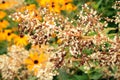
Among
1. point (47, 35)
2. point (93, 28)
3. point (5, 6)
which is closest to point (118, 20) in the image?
point (93, 28)

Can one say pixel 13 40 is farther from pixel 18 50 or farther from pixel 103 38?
pixel 103 38

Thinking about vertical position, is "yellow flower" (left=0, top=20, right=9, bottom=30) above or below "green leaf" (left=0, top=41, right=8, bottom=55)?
above

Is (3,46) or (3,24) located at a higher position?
(3,24)

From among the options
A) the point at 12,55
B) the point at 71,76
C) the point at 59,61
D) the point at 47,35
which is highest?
the point at 47,35

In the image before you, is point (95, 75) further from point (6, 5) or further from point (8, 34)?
point (6, 5)

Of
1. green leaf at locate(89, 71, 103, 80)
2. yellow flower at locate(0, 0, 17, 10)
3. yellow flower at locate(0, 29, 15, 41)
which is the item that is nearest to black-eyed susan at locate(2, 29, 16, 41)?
yellow flower at locate(0, 29, 15, 41)

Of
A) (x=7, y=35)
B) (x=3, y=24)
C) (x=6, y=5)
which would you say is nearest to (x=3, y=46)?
(x=7, y=35)

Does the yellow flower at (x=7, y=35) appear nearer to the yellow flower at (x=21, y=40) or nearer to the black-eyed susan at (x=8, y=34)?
the black-eyed susan at (x=8, y=34)

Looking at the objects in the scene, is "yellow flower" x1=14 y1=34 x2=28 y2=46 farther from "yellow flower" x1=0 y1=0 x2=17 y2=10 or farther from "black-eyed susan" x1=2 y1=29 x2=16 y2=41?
"yellow flower" x1=0 y1=0 x2=17 y2=10

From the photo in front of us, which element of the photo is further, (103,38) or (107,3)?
(107,3)

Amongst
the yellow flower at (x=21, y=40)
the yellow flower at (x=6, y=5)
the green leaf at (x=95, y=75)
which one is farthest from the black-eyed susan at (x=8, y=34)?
the green leaf at (x=95, y=75)

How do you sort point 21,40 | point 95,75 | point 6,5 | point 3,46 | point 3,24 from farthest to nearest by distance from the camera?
point 6,5
point 3,24
point 3,46
point 21,40
point 95,75
